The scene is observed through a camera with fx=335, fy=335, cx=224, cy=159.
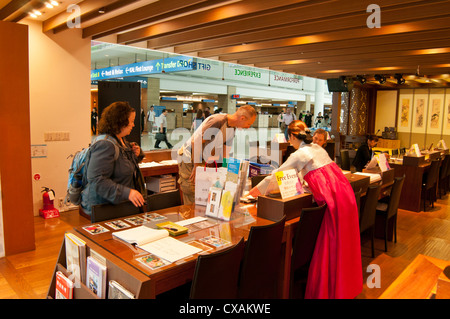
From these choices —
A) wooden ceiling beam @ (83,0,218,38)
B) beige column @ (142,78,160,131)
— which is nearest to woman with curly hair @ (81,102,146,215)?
wooden ceiling beam @ (83,0,218,38)

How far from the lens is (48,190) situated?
5.18 meters

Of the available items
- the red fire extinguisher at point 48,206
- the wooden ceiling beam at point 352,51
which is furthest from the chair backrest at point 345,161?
the red fire extinguisher at point 48,206

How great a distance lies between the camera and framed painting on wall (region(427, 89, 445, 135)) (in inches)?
463

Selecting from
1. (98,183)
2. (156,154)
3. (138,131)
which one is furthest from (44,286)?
(138,131)

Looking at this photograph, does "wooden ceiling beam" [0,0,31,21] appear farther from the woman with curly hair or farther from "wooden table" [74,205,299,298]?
"wooden table" [74,205,299,298]

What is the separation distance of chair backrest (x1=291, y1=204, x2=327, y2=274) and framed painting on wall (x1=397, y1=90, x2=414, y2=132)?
11338mm

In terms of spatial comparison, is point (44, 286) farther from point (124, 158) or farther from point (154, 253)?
point (154, 253)

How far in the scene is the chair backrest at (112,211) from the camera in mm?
2512

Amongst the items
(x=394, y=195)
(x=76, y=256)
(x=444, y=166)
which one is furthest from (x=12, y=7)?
(x=444, y=166)

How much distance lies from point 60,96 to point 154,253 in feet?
14.3

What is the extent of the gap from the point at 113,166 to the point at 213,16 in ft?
8.86

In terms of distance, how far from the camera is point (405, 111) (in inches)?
485

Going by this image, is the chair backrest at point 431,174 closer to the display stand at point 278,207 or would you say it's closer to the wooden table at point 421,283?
the display stand at point 278,207

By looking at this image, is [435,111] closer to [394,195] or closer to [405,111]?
[405,111]
